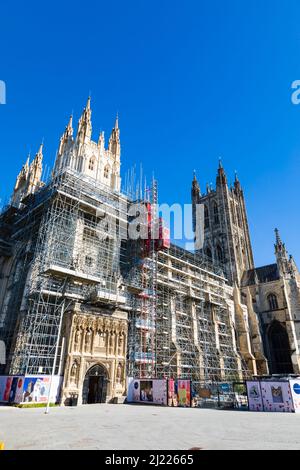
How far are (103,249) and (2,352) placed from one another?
44.0ft

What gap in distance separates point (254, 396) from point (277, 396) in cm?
150

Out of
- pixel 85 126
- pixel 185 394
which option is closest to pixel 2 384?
pixel 185 394

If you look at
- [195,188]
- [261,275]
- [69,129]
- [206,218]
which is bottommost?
[261,275]

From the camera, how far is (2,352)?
27516mm

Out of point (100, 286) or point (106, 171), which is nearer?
point (100, 286)

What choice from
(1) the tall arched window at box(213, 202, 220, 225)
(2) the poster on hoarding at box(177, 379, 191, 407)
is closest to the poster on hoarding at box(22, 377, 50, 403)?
(2) the poster on hoarding at box(177, 379, 191, 407)

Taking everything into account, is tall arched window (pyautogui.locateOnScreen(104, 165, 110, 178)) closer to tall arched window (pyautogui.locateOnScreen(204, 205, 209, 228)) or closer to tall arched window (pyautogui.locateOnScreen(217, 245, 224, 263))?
tall arched window (pyautogui.locateOnScreen(217, 245, 224, 263))

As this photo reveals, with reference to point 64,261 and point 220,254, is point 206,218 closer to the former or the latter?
point 220,254

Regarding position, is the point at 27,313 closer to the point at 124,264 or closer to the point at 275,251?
the point at 124,264

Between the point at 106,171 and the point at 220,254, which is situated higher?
the point at 106,171

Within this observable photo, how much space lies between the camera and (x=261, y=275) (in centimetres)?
6191

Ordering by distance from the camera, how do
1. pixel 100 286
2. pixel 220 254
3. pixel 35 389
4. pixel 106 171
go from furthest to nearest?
pixel 220 254 < pixel 106 171 < pixel 100 286 < pixel 35 389

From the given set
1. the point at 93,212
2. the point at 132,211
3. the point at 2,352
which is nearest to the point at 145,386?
the point at 2,352

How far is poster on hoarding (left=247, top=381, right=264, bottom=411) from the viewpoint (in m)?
19.8
